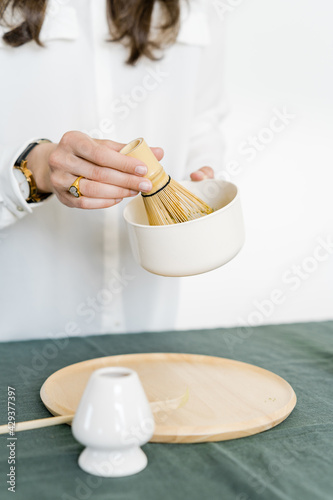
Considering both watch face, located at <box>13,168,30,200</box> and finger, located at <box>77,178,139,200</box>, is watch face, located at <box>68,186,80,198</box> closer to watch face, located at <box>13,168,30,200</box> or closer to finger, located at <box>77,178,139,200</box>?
finger, located at <box>77,178,139,200</box>

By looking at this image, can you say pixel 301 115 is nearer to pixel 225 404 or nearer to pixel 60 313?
pixel 60 313

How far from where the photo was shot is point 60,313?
3.44 feet

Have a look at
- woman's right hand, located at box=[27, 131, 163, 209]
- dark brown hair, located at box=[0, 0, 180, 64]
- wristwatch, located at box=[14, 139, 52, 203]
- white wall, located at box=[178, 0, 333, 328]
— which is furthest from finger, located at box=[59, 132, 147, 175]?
white wall, located at box=[178, 0, 333, 328]

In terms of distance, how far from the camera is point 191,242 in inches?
24.3

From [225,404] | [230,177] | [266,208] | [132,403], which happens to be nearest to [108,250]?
[225,404]

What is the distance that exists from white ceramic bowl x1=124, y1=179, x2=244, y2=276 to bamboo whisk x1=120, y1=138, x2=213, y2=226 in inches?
1.5

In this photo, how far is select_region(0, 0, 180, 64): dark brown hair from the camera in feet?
3.03

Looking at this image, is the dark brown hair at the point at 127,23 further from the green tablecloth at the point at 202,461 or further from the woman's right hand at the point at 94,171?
the green tablecloth at the point at 202,461

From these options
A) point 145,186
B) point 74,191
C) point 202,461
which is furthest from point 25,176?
point 202,461

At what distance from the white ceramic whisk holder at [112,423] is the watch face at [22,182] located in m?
0.42

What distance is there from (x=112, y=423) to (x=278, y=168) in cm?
194

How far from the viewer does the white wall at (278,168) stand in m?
2.11

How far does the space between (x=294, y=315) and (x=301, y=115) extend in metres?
0.82

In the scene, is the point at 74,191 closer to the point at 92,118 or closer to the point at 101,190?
the point at 101,190
